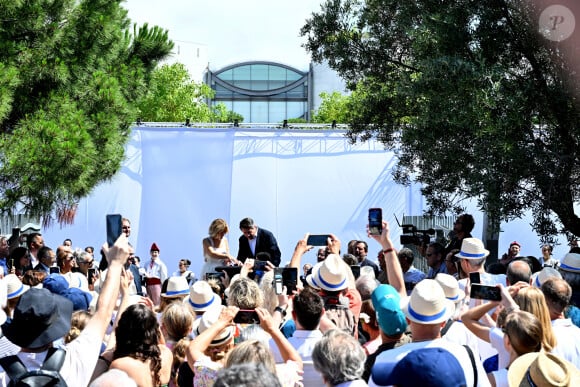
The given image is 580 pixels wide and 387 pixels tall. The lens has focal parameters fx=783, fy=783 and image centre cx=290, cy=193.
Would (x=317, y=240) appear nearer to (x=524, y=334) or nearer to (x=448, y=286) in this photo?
(x=448, y=286)

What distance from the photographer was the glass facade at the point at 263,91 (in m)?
92.7

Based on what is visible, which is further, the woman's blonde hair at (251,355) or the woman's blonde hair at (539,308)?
the woman's blonde hair at (539,308)

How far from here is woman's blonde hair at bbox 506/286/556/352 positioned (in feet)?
13.5

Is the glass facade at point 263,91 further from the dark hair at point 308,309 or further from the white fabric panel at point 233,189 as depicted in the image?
the dark hair at point 308,309

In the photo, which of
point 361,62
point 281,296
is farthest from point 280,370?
point 361,62

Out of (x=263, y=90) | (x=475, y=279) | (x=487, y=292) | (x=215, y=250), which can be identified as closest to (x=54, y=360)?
(x=487, y=292)

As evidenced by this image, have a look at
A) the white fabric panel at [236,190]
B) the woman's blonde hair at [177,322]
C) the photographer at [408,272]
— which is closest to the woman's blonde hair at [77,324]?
the woman's blonde hair at [177,322]

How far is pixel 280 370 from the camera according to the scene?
3895mm

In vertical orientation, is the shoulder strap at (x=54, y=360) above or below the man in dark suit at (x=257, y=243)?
below

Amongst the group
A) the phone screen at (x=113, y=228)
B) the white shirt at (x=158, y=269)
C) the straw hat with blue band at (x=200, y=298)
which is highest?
the phone screen at (x=113, y=228)

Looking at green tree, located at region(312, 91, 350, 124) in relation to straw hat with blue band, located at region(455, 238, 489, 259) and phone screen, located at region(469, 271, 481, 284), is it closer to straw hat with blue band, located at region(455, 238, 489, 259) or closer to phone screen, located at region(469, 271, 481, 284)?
straw hat with blue band, located at region(455, 238, 489, 259)

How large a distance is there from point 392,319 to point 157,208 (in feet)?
44.8

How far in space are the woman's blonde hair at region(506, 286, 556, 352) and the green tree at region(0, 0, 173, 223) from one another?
9106 millimetres

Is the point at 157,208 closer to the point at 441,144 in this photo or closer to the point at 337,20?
the point at 337,20
